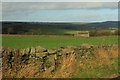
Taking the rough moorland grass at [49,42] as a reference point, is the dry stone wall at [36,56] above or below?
below

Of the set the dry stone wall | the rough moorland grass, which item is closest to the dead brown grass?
the dry stone wall

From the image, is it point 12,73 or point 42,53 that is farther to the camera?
point 42,53

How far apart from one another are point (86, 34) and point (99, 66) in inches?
343


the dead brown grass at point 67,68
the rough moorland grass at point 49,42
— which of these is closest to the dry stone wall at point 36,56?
the dead brown grass at point 67,68

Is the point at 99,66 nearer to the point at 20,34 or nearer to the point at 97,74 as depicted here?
the point at 97,74

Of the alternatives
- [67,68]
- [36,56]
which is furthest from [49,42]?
[67,68]

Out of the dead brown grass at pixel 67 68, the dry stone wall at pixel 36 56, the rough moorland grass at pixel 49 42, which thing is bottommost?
the dead brown grass at pixel 67 68

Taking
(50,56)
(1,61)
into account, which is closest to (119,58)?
(50,56)

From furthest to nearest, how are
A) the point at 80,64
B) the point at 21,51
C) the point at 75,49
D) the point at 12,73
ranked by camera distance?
the point at 75,49 → the point at 80,64 → the point at 21,51 → the point at 12,73

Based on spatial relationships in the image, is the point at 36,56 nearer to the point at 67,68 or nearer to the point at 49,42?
the point at 67,68

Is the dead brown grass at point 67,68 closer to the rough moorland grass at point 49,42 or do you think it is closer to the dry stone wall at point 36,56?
the dry stone wall at point 36,56

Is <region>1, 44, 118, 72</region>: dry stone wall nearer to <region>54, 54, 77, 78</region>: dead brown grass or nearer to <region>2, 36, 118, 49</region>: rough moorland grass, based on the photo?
<region>54, 54, 77, 78</region>: dead brown grass

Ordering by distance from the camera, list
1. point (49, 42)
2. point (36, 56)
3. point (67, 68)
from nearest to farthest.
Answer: point (67, 68) → point (36, 56) → point (49, 42)

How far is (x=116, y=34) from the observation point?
22.9m
